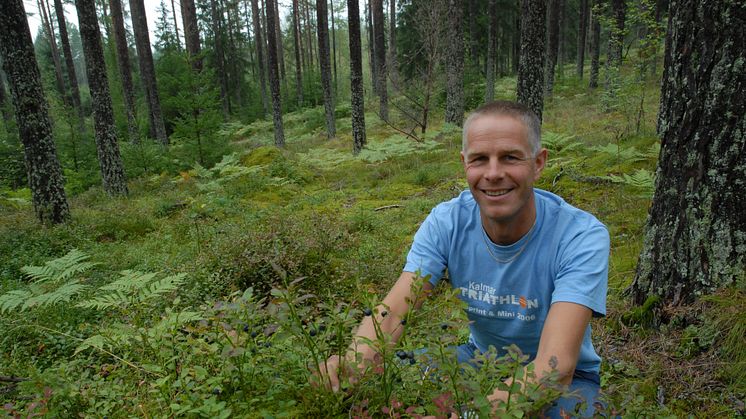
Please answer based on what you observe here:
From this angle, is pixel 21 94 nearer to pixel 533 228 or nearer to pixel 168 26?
pixel 533 228

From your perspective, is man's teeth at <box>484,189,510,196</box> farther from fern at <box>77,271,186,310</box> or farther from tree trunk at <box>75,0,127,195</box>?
tree trunk at <box>75,0,127,195</box>

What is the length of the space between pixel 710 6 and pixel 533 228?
79.9 inches

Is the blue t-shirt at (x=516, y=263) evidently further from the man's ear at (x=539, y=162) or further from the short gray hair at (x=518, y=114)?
the short gray hair at (x=518, y=114)

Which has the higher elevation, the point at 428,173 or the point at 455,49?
the point at 455,49

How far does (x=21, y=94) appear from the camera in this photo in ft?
24.8

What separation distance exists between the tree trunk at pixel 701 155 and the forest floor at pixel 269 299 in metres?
0.23

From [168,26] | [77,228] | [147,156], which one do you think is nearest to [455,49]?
[147,156]

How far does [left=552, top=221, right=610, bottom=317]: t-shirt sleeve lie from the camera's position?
74.6 inches

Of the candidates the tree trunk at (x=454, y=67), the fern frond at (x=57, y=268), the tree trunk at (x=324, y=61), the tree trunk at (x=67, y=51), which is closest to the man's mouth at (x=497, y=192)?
the fern frond at (x=57, y=268)

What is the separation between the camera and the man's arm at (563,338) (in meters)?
1.71

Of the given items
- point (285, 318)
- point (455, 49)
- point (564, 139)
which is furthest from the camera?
point (455, 49)

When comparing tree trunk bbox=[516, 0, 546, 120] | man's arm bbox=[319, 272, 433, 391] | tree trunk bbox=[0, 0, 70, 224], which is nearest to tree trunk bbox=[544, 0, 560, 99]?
tree trunk bbox=[516, 0, 546, 120]

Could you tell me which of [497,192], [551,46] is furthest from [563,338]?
[551,46]

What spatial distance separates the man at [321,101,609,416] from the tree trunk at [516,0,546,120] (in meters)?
7.73
